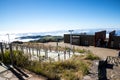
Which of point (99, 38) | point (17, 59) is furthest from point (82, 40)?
point (17, 59)

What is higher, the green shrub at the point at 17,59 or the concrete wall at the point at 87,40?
the green shrub at the point at 17,59

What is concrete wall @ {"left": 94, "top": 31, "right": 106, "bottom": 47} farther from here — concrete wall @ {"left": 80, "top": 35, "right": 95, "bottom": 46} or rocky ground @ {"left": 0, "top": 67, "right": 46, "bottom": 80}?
rocky ground @ {"left": 0, "top": 67, "right": 46, "bottom": 80}

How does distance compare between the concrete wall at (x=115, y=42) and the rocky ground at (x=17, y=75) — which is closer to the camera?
the rocky ground at (x=17, y=75)

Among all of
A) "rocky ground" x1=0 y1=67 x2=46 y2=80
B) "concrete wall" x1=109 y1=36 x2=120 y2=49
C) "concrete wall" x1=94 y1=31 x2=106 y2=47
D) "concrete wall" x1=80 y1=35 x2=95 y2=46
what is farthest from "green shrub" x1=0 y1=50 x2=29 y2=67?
"concrete wall" x1=109 y1=36 x2=120 y2=49

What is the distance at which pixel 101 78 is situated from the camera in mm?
5547

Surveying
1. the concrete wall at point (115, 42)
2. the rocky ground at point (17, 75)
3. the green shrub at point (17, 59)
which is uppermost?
the green shrub at point (17, 59)

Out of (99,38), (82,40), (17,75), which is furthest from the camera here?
(82,40)

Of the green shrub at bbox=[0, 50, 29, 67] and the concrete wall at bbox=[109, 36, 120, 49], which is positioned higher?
the green shrub at bbox=[0, 50, 29, 67]

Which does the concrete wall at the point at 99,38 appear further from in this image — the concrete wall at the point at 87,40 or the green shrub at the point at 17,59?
the green shrub at the point at 17,59

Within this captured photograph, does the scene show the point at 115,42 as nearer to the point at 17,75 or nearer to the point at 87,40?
the point at 87,40

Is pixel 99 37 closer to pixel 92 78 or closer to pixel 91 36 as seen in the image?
pixel 91 36

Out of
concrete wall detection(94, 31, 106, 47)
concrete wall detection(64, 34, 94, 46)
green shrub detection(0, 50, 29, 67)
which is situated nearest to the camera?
green shrub detection(0, 50, 29, 67)

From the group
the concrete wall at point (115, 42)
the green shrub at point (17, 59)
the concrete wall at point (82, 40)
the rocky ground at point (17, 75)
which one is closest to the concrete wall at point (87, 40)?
the concrete wall at point (82, 40)

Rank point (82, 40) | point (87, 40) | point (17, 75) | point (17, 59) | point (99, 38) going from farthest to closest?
1. point (82, 40)
2. point (87, 40)
3. point (99, 38)
4. point (17, 59)
5. point (17, 75)
